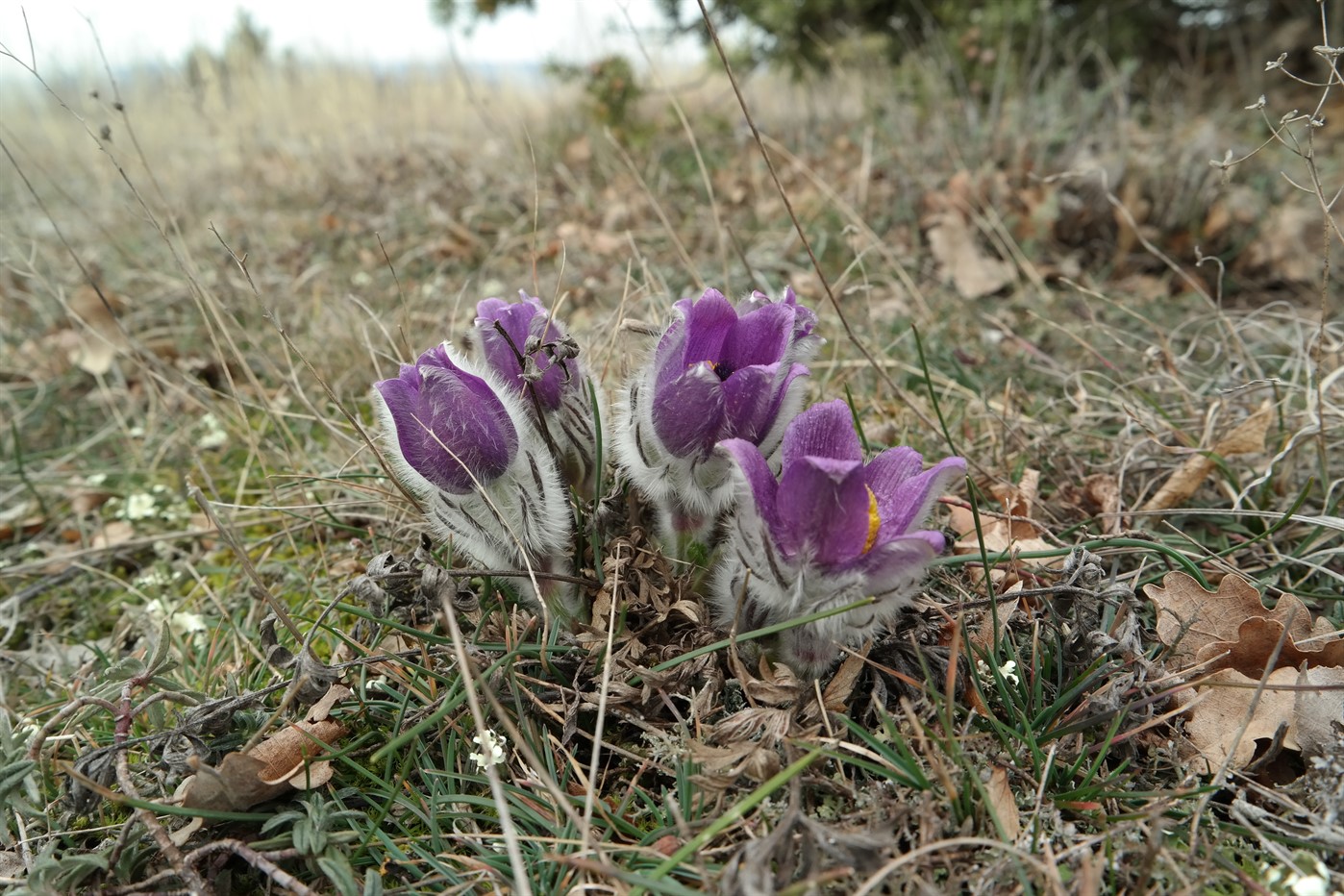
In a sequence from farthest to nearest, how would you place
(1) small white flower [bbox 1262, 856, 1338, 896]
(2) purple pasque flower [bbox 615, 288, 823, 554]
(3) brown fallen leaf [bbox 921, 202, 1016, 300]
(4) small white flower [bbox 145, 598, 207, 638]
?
1. (3) brown fallen leaf [bbox 921, 202, 1016, 300]
2. (4) small white flower [bbox 145, 598, 207, 638]
3. (2) purple pasque flower [bbox 615, 288, 823, 554]
4. (1) small white flower [bbox 1262, 856, 1338, 896]

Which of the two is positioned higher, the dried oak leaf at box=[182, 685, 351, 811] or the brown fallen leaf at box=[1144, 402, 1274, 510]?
the dried oak leaf at box=[182, 685, 351, 811]

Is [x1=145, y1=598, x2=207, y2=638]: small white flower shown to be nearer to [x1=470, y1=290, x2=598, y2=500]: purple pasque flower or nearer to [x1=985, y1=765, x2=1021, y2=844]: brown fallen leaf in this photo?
Result: [x1=470, y1=290, x2=598, y2=500]: purple pasque flower

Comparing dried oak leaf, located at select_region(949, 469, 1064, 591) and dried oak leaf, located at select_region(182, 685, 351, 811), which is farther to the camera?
→ dried oak leaf, located at select_region(949, 469, 1064, 591)

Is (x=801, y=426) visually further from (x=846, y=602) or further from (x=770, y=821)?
(x=770, y=821)

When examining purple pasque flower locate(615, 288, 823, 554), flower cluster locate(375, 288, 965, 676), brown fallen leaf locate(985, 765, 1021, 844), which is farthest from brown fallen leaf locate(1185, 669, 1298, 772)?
purple pasque flower locate(615, 288, 823, 554)

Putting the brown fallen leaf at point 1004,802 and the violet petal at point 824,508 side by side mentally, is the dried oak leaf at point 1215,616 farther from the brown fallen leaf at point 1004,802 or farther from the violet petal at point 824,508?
the violet petal at point 824,508

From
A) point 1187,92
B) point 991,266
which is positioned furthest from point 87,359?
point 1187,92
